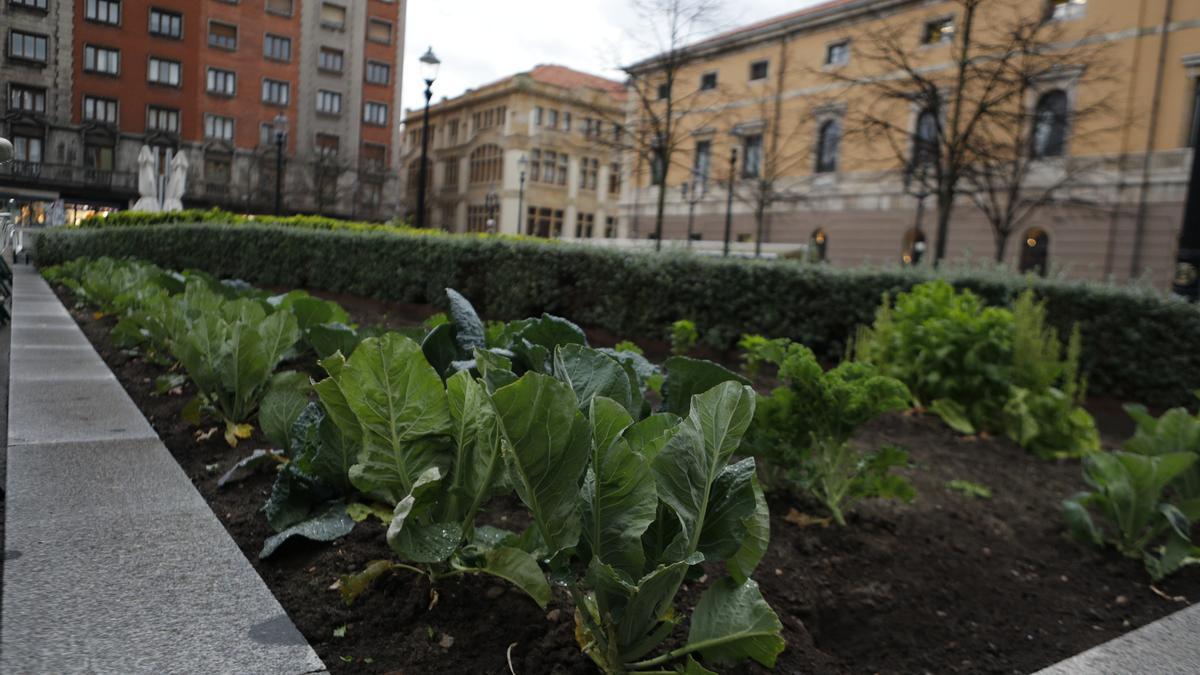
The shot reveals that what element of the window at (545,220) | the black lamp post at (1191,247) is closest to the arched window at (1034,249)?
the black lamp post at (1191,247)

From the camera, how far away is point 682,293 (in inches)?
362

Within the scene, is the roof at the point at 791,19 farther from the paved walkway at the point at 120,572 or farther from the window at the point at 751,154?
the paved walkway at the point at 120,572

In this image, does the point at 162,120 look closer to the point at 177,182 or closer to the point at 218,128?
the point at 218,128

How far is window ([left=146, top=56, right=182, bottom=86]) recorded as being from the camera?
2.68 m

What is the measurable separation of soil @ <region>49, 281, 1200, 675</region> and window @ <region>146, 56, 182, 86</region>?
1381mm

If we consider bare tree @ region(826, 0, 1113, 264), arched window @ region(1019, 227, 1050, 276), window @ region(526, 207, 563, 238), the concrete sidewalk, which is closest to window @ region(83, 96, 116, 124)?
the concrete sidewalk

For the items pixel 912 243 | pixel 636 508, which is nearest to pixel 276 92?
pixel 636 508

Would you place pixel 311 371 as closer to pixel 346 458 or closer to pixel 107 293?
pixel 346 458

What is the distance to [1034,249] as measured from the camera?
3272 cm

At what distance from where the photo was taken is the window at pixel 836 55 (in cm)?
3710

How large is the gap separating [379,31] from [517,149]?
42614 millimetres

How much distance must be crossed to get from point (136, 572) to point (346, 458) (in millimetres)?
608

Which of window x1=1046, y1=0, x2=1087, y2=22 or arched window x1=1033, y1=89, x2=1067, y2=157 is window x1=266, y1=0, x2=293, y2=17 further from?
window x1=1046, y1=0, x2=1087, y2=22

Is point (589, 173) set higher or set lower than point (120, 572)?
higher
